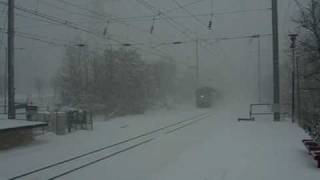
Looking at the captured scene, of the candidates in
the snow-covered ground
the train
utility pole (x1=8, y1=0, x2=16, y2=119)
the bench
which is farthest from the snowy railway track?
the train

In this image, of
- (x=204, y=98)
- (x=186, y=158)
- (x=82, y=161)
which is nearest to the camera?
(x=186, y=158)

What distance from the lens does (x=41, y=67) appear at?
421 ft

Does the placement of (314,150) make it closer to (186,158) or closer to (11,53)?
(186,158)

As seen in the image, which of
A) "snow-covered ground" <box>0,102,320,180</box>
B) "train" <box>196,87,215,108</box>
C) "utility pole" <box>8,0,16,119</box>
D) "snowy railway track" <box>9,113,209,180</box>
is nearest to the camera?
"snow-covered ground" <box>0,102,320,180</box>

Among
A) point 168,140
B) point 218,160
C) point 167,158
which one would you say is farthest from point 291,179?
point 168,140

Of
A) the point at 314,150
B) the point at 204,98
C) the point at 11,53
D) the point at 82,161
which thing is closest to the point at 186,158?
the point at 82,161

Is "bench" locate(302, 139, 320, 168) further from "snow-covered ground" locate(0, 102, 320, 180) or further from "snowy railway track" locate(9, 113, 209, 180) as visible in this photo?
"snowy railway track" locate(9, 113, 209, 180)

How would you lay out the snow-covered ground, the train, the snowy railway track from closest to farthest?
the snow-covered ground < the snowy railway track < the train

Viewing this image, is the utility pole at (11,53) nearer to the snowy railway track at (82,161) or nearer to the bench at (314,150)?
the snowy railway track at (82,161)

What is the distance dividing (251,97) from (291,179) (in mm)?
78241

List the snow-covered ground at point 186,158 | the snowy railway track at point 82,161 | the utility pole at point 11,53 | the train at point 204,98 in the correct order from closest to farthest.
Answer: the snow-covered ground at point 186,158, the snowy railway track at point 82,161, the utility pole at point 11,53, the train at point 204,98

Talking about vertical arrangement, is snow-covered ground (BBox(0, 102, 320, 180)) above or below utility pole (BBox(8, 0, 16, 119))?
below

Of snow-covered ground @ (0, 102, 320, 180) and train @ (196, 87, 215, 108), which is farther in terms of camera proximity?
train @ (196, 87, 215, 108)

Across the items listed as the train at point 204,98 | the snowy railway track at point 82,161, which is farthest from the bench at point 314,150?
the train at point 204,98
